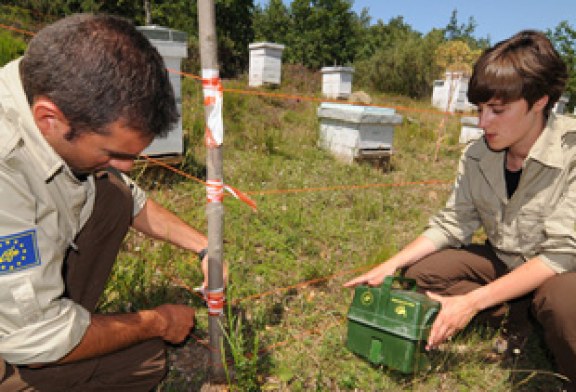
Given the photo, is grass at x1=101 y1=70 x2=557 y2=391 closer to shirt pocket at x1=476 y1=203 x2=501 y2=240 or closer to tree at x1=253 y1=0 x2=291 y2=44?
shirt pocket at x1=476 y1=203 x2=501 y2=240

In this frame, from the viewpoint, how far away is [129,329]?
5.54 ft

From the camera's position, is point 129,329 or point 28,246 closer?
point 28,246

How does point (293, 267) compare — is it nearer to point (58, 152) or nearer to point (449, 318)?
point (449, 318)

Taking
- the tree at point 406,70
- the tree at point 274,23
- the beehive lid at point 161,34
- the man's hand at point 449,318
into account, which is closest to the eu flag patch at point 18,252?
the man's hand at point 449,318

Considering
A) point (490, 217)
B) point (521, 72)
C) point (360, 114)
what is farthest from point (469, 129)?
point (521, 72)

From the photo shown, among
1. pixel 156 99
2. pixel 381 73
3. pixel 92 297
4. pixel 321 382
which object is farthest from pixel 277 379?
pixel 381 73

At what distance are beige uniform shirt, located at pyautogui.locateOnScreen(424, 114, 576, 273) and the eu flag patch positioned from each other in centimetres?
223

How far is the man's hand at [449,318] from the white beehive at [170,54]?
2940mm

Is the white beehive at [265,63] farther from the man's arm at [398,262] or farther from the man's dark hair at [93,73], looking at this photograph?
the man's dark hair at [93,73]

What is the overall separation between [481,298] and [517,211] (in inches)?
25.4

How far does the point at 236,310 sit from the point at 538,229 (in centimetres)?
192

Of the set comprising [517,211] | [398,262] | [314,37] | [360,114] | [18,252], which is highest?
[314,37]

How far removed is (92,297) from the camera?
2.07 metres

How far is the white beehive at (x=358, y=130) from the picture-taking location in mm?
6402
